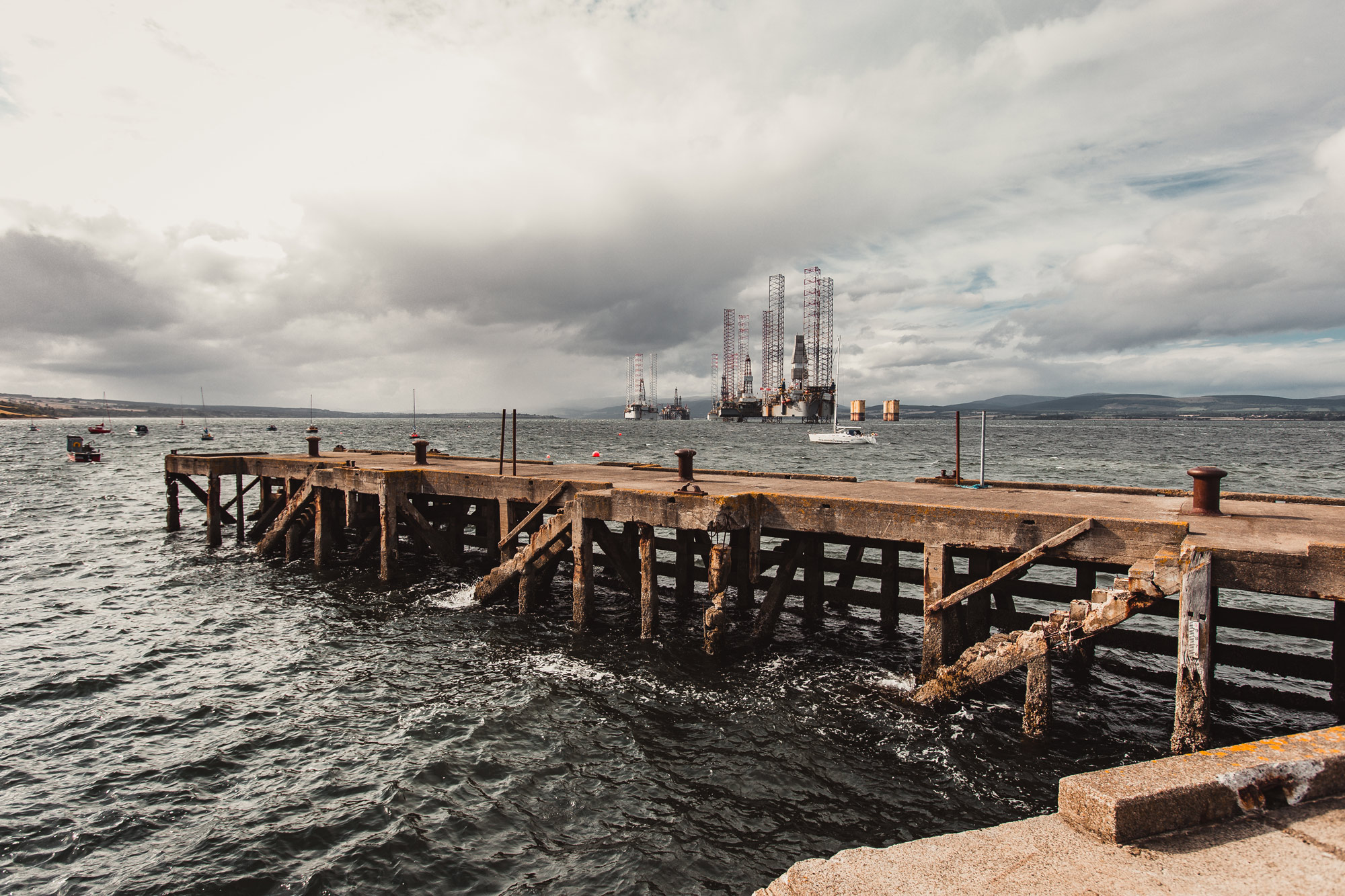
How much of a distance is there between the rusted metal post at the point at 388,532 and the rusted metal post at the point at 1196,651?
1523 cm

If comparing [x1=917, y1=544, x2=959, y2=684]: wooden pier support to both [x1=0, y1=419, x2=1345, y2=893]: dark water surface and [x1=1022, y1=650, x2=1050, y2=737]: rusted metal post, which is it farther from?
[x1=1022, y1=650, x2=1050, y2=737]: rusted metal post

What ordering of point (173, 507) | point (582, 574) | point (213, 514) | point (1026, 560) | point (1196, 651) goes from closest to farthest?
point (1196, 651), point (1026, 560), point (582, 574), point (213, 514), point (173, 507)

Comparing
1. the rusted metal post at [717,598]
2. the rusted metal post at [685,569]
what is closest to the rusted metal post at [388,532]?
the rusted metal post at [685,569]

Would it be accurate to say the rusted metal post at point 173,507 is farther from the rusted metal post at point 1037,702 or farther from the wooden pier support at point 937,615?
the rusted metal post at point 1037,702

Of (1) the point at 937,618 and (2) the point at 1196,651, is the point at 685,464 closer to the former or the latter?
(1) the point at 937,618

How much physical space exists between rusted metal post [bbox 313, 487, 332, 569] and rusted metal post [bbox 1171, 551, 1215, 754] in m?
18.8

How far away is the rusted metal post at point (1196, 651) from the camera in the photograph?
24.3 ft

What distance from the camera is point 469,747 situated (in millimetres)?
9164

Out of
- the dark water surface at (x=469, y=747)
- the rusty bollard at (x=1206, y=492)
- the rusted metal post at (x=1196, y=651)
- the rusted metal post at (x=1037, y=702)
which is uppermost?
the rusty bollard at (x=1206, y=492)

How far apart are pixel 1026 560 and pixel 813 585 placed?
18.4 ft

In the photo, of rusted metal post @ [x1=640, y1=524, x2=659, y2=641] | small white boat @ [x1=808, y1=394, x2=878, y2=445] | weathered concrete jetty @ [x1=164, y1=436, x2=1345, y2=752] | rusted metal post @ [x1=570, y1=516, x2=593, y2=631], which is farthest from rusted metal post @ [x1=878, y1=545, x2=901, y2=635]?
small white boat @ [x1=808, y1=394, x2=878, y2=445]

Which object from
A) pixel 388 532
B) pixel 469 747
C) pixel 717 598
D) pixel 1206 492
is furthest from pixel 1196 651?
pixel 388 532

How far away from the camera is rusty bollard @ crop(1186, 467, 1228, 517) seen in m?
10.3

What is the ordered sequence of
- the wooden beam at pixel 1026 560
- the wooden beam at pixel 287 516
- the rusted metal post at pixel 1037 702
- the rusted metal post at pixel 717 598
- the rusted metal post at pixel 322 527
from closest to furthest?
the rusted metal post at pixel 1037 702 → the wooden beam at pixel 1026 560 → the rusted metal post at pixel 717 598 → the wooden beam at pixel 287 516 → the rusted metal post at pixel 322 527
